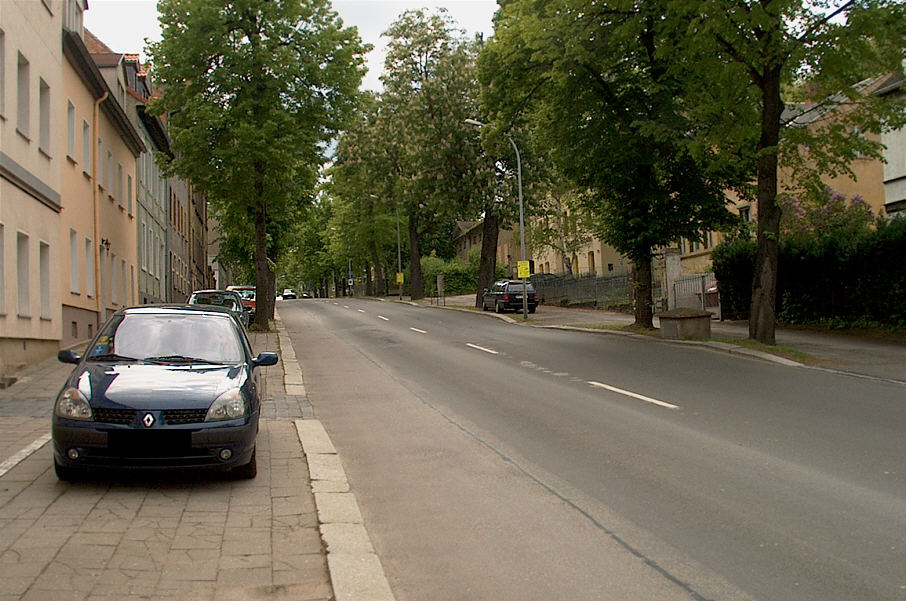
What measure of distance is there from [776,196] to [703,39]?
3.74 metres

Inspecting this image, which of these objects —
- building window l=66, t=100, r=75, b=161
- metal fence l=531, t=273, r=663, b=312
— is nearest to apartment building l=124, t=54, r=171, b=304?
building window l=66, t=100, r=75, b=161

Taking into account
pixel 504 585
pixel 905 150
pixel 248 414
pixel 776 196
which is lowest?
pixel 504 585

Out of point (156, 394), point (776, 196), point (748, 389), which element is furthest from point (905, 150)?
point (156, 394)

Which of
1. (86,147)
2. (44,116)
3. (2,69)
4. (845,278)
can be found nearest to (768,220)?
(845,278)

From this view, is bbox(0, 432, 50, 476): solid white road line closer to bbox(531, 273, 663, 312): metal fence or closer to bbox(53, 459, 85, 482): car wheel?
bbox(53, 459, 85, 482): car wheel

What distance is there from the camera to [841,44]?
692 inches

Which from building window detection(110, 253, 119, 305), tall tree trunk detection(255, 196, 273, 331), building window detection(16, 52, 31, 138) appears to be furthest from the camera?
tall tree trunk detection(255, 196, 273, 331)

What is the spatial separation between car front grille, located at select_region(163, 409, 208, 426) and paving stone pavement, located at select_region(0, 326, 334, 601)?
1.89 ft

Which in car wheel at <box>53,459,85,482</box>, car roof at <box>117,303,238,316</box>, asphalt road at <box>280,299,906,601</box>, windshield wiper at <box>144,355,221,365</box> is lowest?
asphalt road at <box>280,299,906,601</box>

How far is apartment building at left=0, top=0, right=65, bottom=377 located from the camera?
1599cm

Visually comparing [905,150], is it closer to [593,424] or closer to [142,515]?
[593,424]

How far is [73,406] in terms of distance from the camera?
691 centimetres

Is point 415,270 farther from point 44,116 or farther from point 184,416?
point 184,416

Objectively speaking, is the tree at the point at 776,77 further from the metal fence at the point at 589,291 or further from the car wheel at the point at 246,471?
the metal fence at the point at 589,291
